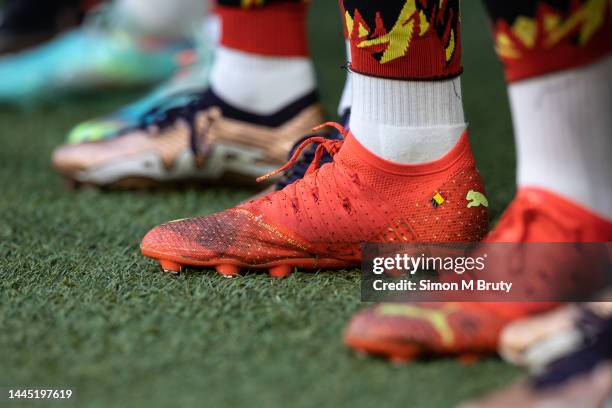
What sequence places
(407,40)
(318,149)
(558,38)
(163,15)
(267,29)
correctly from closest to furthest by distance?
1. (558,38)
2. (407,40)
3. (318,149)
4. (267,29)
5. (163,15)

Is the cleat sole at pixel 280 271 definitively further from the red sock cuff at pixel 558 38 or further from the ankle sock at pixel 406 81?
the red sock cuff at pixel 558 38

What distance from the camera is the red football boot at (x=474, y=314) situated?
0.78m

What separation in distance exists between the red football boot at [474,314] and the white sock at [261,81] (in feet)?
2.14

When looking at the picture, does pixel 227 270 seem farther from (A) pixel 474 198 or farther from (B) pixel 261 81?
(B) pixel 261 81

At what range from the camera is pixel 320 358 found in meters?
0.81

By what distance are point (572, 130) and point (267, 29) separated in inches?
27.4

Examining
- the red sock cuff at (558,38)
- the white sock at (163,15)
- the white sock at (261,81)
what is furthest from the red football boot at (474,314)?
the white sock at (163,15)

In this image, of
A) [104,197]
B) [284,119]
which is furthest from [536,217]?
Result: [104,197]

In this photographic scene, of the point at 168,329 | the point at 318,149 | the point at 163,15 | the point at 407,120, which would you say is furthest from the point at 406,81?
the point at 163,15

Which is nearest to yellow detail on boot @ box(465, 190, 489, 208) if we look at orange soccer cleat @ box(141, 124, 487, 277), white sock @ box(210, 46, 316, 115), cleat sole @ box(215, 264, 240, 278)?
orange soccer cleat @ box(141, 124, 487, 277)

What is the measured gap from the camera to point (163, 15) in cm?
220

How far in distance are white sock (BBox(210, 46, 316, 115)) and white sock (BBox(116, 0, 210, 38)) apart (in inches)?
31.5

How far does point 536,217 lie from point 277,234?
0.32 m

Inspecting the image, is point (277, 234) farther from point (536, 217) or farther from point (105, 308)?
point (536, 217)
